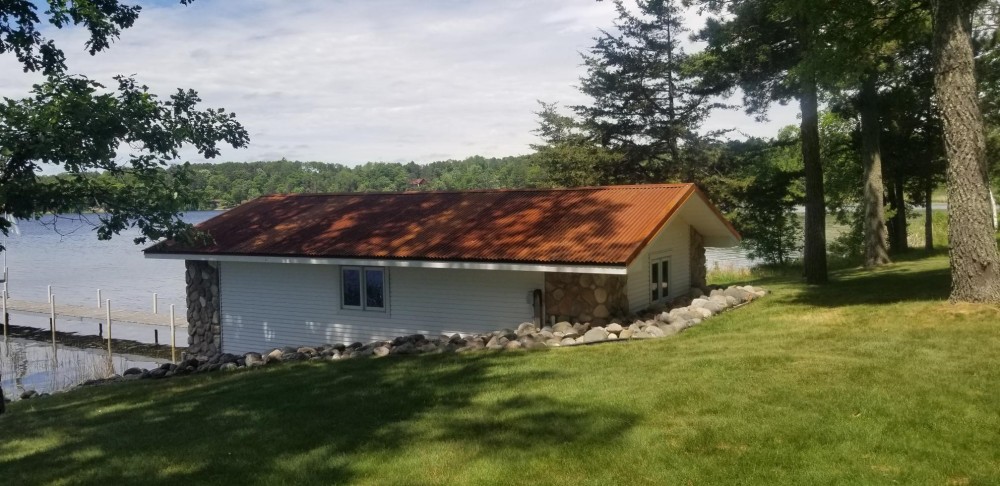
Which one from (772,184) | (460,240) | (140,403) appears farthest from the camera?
(772,184)

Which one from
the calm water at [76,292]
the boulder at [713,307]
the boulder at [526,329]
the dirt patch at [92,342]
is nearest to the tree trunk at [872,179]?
the boulder at [713,307]

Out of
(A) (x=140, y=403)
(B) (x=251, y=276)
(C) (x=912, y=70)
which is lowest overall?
(A) (x=140, y=403)

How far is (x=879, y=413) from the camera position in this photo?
7.05 metres

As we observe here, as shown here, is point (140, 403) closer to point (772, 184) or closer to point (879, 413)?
point (879, 413)

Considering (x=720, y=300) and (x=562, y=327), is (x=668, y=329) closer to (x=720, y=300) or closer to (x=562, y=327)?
(x=562, y=327)

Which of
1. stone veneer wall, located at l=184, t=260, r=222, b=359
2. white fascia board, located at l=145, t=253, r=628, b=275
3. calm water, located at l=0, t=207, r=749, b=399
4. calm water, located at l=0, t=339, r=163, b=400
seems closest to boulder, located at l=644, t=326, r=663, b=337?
white fascia board, located at l=145, t=253, r=628, b=275

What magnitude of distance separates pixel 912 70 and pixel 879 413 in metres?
22.9

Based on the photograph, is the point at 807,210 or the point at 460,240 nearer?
the point at 460,240

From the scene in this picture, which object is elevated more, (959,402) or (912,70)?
(912,70)

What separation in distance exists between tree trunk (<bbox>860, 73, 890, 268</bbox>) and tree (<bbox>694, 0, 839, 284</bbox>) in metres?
3.76

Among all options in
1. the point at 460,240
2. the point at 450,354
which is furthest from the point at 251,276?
the point at 450,354

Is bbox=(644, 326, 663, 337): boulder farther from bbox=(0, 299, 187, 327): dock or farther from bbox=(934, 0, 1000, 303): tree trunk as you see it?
bbox=(0, 299, 187, 327): dock

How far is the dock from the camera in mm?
26984

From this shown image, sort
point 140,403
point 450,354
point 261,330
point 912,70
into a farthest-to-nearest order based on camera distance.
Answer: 1. point 912,70
2. point 261,330
3. point 450,354
4. point 140,403
